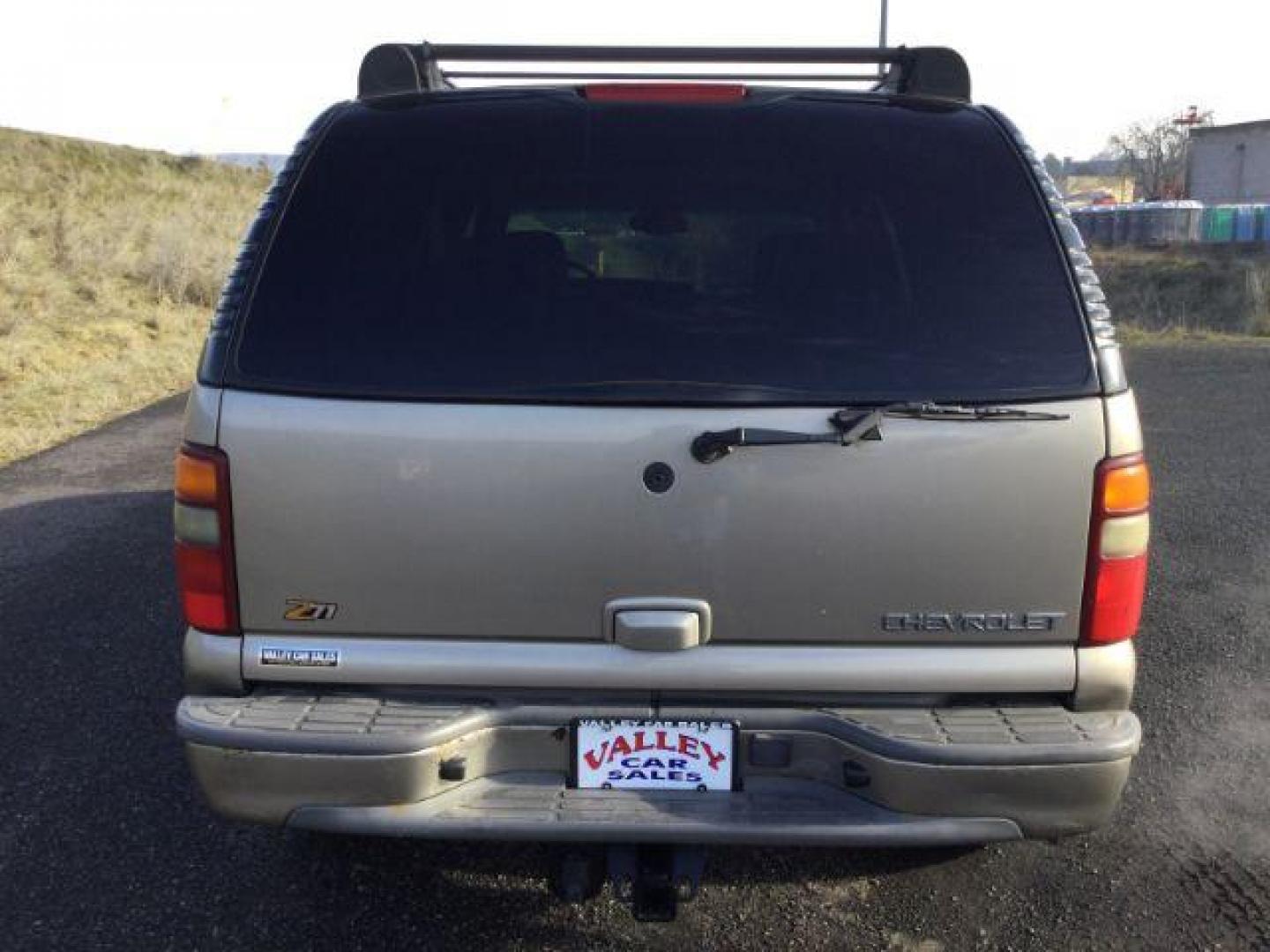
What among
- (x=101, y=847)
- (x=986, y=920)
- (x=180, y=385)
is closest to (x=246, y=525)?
(x=101, y=847)

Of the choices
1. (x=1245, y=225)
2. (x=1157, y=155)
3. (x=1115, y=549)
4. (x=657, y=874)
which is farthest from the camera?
(x=1157, y=155)

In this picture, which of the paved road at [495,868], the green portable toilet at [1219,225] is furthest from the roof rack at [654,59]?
the green portable toilet at [1219,225]

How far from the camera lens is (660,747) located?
243 cm

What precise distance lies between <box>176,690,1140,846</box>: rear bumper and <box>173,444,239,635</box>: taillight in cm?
19

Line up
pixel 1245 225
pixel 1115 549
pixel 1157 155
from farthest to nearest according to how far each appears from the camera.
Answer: pixel 1157 155, pixel 1245 225, pixel 1115 549

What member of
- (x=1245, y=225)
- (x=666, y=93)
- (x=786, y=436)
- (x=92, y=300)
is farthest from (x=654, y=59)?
(x=1245, y=225)

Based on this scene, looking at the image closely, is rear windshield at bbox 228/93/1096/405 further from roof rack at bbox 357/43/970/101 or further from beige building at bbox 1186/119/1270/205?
beige building at bbox 1186/119/1270/205

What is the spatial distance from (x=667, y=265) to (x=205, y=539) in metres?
1.25

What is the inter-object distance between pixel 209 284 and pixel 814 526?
16.0 meters

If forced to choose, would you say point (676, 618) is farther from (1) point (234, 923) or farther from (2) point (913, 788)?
(1) point (234, 923)

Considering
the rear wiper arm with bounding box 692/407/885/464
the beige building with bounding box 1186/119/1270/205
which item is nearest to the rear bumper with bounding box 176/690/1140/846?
the rear wiper arm with bounding box 692/407/885/464

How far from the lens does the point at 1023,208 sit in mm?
2531

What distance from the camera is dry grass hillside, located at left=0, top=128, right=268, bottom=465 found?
33.6 feet

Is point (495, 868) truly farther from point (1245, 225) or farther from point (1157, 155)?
point (1157, 155)
